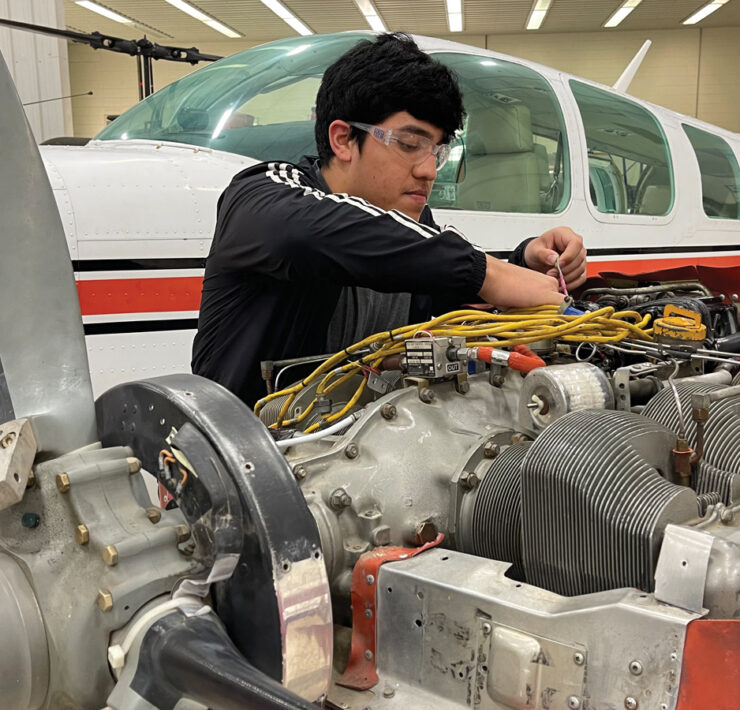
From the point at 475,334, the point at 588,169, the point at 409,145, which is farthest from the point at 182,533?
the point at 588,169

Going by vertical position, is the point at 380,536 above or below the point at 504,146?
below

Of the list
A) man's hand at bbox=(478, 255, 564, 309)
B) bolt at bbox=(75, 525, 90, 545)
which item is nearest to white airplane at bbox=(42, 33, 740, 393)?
man's hand at bbox=(478, 255, 564, 309)

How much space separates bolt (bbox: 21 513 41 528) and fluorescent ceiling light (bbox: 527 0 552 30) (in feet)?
45.4

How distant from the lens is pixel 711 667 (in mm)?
888

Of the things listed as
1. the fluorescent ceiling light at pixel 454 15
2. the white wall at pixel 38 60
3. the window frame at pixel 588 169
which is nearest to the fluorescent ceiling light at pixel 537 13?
the fluorescent ceiling light at pixel 454 15

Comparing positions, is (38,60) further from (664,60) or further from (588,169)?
(664,60)

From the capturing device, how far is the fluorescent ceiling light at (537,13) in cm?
1318

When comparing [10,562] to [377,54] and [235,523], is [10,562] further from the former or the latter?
[377,54]

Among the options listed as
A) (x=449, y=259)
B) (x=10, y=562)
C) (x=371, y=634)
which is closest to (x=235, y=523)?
(x=10, y=562)

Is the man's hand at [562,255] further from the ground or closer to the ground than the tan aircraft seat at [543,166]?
closer to the ground

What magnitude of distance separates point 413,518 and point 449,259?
538 millimetres

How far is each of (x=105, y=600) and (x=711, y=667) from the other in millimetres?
687

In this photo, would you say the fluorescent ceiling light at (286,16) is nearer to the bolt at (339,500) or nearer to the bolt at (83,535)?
the bolt at (339,500)

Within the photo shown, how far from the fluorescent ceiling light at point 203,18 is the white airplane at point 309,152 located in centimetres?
999
